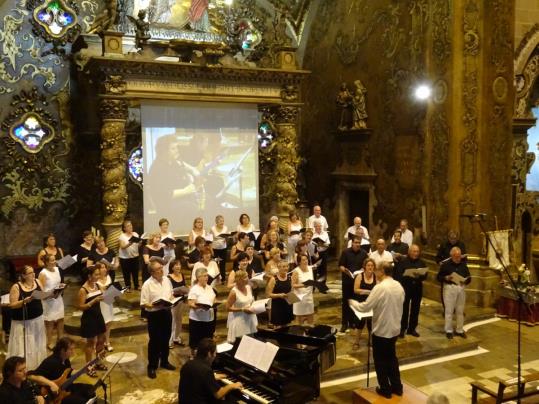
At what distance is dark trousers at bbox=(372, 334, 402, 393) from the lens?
7551mm

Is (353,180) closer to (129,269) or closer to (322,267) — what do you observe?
(322,267)

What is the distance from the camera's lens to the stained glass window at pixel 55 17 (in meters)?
15.0

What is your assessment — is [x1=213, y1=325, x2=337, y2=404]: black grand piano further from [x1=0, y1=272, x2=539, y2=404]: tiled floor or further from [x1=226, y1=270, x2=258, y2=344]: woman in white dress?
[x1=0, y1=272, x2=539, y2=404]: tiled floor

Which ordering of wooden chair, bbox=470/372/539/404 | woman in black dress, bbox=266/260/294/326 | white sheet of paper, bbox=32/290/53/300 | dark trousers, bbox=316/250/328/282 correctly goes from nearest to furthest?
wooden chair, bbox=470/372/539/404 → white sheet of paper, bbox=32/290/53/300 → woman in black dress, bbox=266/260/294/326 → dark trousers, bbox=316/250/328/282

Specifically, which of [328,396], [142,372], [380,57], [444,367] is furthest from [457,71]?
[142,372]

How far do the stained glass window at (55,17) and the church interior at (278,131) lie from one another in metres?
0.03

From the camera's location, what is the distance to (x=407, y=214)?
14.5 m

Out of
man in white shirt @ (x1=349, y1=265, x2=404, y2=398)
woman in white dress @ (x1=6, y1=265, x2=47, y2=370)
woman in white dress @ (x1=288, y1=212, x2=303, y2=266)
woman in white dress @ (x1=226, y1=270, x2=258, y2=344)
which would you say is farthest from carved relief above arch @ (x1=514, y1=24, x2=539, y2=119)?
woman in white dress @ (x1=6, y1=265, x2=47, y2=370)

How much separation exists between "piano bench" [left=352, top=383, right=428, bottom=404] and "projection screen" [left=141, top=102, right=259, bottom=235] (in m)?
8.34

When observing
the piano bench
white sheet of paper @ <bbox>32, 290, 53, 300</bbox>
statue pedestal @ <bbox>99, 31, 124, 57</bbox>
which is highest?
statue pedestal @ <bbox>99, 31, 124, 57</bbox>

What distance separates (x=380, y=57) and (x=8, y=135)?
1020cm

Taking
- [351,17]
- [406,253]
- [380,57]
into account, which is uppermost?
[351,17]

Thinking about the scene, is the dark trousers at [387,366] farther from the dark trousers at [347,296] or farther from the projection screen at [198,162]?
the projection screen at [198,162]

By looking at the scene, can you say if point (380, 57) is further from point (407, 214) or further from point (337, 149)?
point (407, 214)
